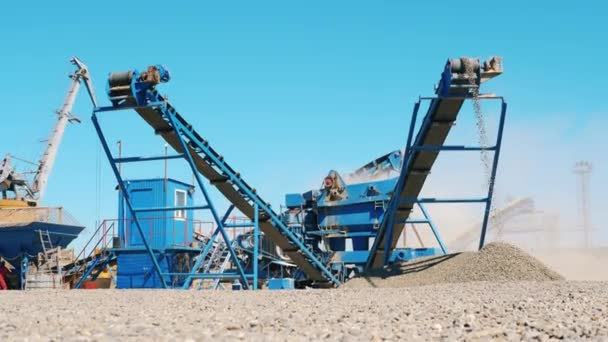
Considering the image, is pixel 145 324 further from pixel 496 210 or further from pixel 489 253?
pixel 496 210

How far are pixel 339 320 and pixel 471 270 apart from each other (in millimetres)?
9405

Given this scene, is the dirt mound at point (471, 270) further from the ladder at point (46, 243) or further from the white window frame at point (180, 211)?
the ladder at point (46, 243)

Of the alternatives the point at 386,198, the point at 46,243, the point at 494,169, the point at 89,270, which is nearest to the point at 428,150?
the point at 494,169

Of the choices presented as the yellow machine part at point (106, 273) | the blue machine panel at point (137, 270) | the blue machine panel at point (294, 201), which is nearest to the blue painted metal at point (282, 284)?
the blue machine panel at point (294, 201)

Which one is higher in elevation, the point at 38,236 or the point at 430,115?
the point at 430,115

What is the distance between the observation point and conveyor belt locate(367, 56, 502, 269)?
56.4 feet

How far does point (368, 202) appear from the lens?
81.3 feet

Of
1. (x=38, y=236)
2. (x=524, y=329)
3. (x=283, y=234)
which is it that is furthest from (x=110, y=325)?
(x=38, y=236)

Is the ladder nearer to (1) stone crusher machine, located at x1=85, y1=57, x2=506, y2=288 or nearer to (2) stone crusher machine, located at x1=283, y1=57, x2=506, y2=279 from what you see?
(1) stone crusher machine, located at x1=85, y1=57, x2=506, y2=288

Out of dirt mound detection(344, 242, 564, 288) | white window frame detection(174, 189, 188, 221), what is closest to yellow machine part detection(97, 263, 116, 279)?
white window frame detection(174, 189, 188, 221)

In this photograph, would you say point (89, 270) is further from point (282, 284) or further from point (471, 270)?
point (471, 270)

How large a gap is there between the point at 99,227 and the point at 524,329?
21264 mm

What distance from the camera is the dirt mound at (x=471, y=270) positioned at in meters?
16.8

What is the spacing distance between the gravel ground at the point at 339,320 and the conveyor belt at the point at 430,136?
6236 mm
